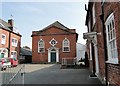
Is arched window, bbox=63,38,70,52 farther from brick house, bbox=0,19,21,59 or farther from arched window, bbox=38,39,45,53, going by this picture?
brick house, bbox=0,19,21,59

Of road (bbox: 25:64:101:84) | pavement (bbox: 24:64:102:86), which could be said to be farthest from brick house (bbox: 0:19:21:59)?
pavement (bbox: 24:64:102:86)

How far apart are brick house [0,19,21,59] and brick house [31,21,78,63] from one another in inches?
138

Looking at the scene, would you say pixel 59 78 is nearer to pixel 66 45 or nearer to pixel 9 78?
pixel 9 78

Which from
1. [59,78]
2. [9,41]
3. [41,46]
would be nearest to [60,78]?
[59,78]

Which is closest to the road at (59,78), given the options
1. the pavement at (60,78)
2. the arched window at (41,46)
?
the pavement at (60,78)

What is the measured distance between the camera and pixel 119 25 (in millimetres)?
5145

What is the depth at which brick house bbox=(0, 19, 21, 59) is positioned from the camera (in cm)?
2836

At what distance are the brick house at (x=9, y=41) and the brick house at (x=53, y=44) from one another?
11.5ft

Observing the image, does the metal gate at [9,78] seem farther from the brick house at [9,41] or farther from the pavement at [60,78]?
the brick house at [9,41]

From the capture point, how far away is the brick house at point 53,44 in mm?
33062

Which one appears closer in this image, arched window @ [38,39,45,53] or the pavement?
the pavement

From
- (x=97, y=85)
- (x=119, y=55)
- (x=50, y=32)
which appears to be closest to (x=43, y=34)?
Result: (x=50, y=32)

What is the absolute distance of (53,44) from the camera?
1331 inches

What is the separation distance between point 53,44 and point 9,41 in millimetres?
8644
